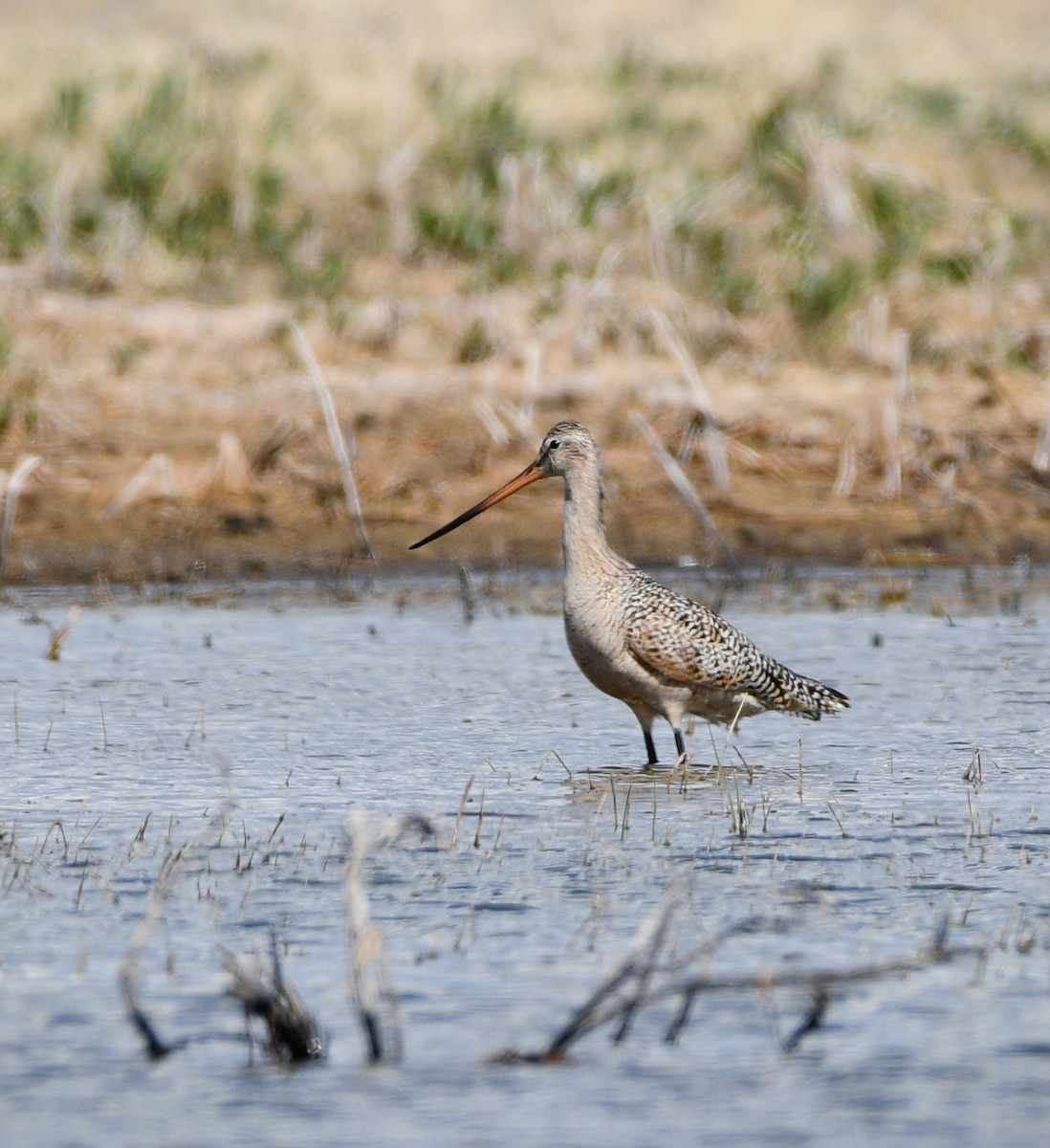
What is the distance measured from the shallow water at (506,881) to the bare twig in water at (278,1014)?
0.18ft

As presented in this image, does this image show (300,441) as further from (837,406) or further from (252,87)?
(252,87)

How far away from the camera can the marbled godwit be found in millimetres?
7934

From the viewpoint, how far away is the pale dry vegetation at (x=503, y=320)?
12852 millimetres

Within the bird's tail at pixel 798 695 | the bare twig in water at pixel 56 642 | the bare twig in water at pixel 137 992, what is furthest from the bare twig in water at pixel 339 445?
the bare twig in water at pixel 137 992

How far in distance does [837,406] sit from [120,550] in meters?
4.56

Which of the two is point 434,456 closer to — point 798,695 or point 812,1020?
point 798,695

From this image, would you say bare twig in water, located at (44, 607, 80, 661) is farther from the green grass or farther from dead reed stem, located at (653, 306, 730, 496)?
the green grass

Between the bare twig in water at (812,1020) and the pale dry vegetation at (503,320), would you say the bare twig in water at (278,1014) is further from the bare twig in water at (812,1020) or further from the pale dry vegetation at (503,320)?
the pale dry vegetation at (503,320)

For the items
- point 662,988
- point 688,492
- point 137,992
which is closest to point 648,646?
point 137,992

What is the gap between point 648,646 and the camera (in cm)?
791

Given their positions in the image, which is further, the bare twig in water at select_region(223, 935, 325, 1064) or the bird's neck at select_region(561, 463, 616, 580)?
the bird's neck at select_region(561, 463, 616, 580)

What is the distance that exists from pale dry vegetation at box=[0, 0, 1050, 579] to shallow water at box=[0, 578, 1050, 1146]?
2.31 metres

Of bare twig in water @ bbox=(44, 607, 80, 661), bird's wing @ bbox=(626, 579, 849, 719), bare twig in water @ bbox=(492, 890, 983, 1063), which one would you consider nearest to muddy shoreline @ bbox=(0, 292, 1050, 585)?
bare twig in water @ bbox=(44, 607, 80, 661)

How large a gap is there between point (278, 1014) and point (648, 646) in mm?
3614
